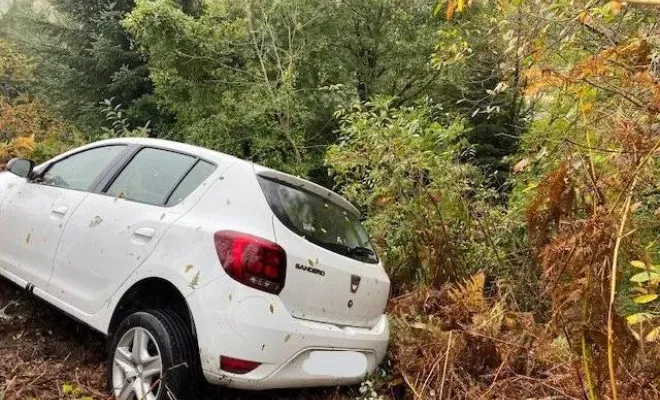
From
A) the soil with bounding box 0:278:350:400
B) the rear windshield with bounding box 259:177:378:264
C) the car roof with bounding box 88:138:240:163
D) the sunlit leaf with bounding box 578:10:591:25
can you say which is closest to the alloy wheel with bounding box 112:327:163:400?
the soil with bounding box 0:278:350:400

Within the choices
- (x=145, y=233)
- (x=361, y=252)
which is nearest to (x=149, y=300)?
(x=145, y=233)

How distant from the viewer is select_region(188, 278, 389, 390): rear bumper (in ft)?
9.52

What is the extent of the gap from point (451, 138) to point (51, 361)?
469 centimetres

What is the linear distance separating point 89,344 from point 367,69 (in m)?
10.7

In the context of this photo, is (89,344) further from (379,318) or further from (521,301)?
(521,301)

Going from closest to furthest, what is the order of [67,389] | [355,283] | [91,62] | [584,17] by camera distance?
[67,389]
[355,283]
[584,17]
[91,62]

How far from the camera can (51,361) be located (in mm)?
3795

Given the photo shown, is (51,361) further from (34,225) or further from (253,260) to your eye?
(253,260)

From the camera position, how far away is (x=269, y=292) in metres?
2.98

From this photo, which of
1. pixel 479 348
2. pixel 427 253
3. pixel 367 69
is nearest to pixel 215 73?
pixel 367 69

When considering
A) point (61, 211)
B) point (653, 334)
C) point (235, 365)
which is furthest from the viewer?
point (61, 211)

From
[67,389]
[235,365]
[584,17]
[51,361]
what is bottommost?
[51,361]

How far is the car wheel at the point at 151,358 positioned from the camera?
2.95 metres

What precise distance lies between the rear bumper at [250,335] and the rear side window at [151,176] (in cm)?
87
